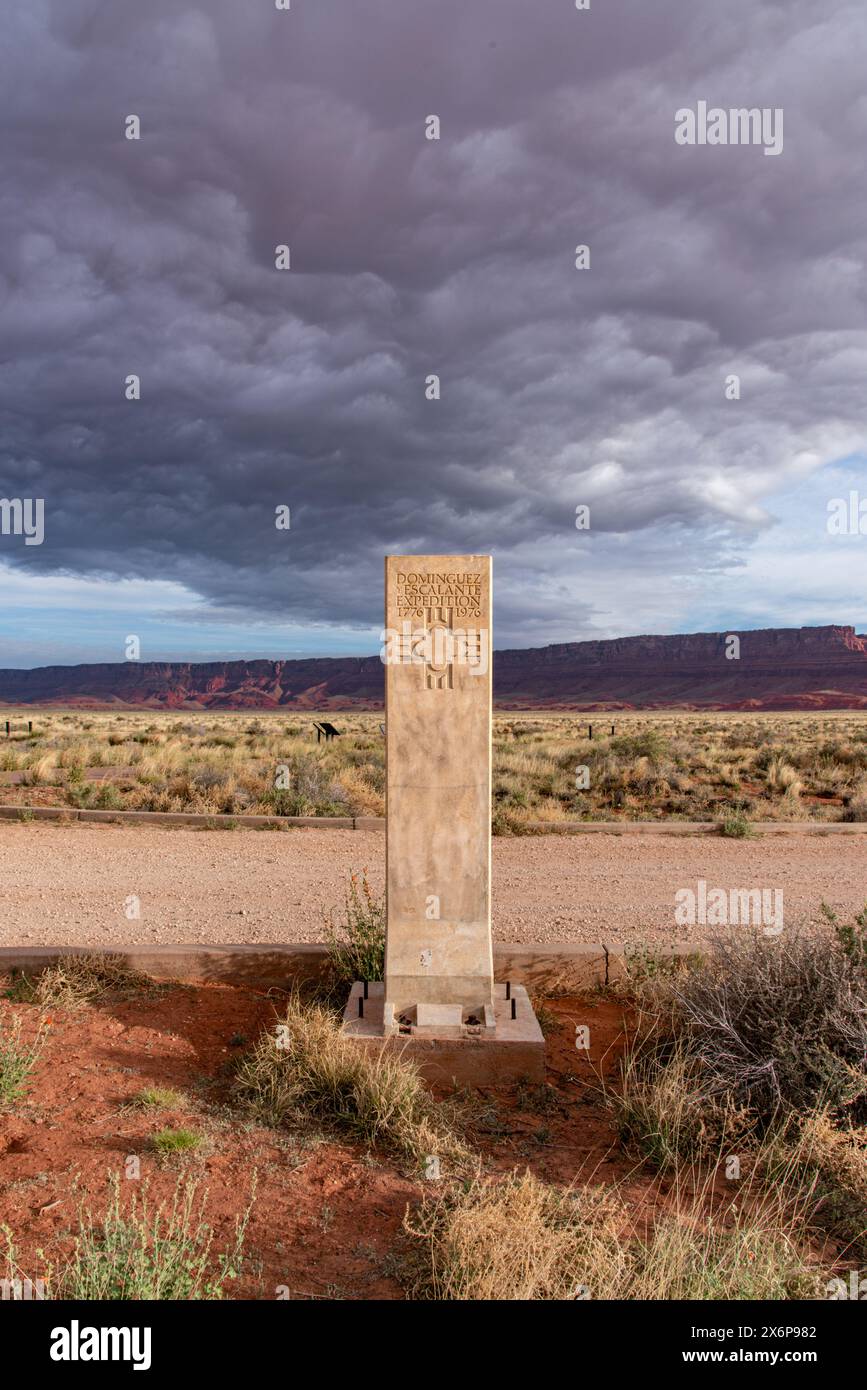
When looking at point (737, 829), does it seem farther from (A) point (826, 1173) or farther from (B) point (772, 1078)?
(A) point (826, 1173)

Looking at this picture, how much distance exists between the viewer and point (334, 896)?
916 cm

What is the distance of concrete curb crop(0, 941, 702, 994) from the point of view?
654 centimetres

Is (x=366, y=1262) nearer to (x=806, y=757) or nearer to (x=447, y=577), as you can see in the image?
(x=447, y=577)

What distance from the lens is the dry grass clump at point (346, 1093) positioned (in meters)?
4.20

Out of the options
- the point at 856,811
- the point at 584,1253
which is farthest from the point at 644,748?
the point at 584,1253

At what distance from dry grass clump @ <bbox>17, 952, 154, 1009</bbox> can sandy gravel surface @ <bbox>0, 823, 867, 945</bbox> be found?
3.25ft

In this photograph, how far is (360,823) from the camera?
13438 mm

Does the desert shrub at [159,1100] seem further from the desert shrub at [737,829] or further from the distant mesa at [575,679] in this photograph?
the distant mesa at [575,679]

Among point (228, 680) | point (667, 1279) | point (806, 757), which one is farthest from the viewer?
point (228, 680)

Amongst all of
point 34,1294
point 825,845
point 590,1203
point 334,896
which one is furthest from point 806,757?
point 34,1294

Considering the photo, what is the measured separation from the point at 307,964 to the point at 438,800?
2.29 m

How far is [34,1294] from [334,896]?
6.23 m

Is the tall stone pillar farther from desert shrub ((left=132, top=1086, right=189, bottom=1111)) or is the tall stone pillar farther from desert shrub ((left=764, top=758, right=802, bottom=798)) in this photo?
desert shrub ((left=764, top=758, right=802, bottom=798))

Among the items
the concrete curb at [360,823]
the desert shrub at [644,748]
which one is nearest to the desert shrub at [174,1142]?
the concrete curb at [360,823]
